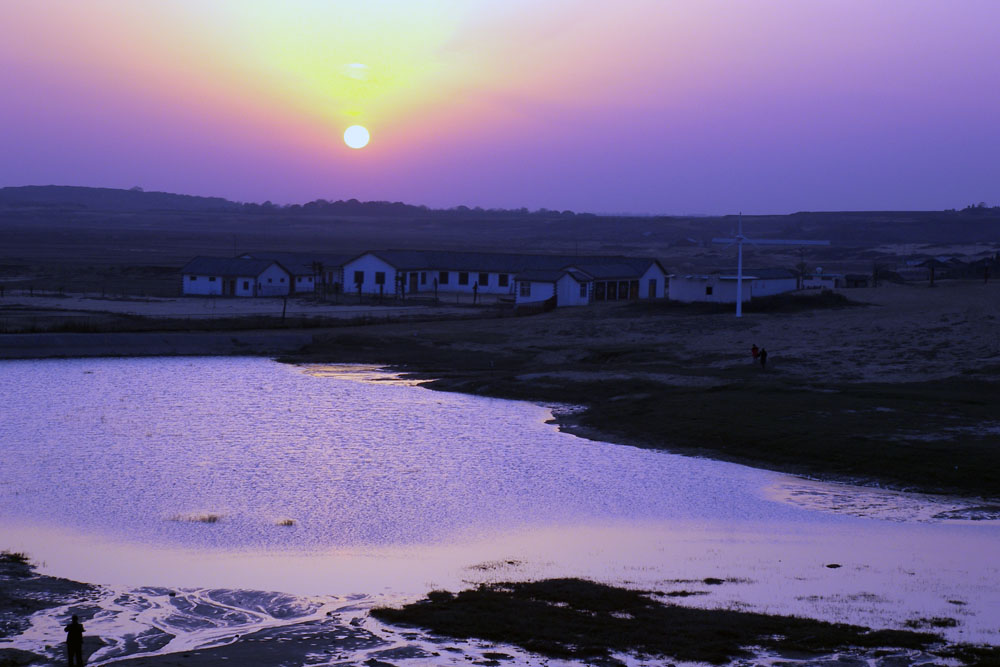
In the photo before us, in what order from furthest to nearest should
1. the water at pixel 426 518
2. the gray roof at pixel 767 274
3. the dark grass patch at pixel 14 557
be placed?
the gray roof at pixel 767 274
the dark grass patch at pixel 14 557
the water at pixel 426 518

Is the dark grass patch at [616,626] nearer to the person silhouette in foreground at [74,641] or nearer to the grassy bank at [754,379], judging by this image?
the person silhouette in foreground at [74,641]

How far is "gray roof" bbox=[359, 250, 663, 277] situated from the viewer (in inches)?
2808

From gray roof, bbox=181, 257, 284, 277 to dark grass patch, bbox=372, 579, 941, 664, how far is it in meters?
57.2

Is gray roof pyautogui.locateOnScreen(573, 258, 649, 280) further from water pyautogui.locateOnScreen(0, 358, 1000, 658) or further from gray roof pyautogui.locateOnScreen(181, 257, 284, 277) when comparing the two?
water pyautogui.locateOnScreen(0, 358, 1000, 658)

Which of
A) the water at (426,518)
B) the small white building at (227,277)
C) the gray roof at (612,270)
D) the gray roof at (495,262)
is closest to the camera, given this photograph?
the water at (426,518)

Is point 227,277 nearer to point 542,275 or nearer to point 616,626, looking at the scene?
point 542,275

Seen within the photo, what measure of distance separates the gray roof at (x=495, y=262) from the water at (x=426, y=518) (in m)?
Result: 38.2

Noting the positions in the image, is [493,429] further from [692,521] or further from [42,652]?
[42,652]

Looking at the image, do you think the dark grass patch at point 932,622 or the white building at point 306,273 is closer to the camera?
the dark grass patch at point 932,622

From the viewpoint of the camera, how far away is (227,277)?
71000mm

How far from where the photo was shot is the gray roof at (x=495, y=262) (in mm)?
71312

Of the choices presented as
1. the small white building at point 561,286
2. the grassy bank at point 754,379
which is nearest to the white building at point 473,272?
the small white building at point 561,286

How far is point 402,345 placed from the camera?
162 feet

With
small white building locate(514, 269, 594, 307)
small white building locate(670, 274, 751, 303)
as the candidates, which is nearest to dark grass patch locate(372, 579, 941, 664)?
small white building locate(670, 274, 751, 303)
